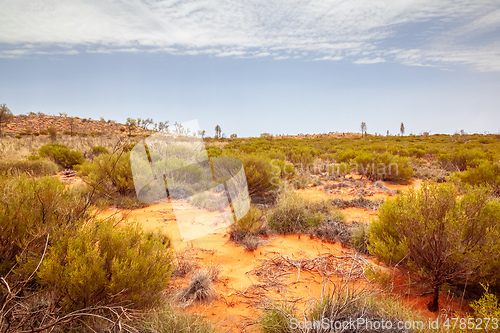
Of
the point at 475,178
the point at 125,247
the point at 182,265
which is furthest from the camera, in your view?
the point at 475,178

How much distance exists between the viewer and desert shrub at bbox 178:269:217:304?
3419 mm

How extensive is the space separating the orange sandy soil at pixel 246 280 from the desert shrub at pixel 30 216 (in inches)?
24.1

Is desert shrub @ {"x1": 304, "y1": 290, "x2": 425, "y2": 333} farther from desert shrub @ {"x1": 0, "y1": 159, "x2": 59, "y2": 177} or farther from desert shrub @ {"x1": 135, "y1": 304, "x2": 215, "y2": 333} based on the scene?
desert shrub @ {"x1": 0, "y1": 159, "x2": 59, "y2": 177}

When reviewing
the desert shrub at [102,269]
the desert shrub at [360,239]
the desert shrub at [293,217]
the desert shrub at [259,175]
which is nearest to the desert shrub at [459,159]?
the desert shrub at [259,175]

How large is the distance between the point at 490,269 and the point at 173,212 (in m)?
6.48

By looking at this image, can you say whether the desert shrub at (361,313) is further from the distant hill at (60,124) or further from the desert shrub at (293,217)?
the distant hill at (60,124)

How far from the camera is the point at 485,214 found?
329 centimetres

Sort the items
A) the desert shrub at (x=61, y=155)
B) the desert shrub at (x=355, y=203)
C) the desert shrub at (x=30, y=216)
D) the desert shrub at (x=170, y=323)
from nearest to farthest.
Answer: the desert shrub at (x=170, y=323), the desert shrub at (x=30, y=216), the desert shrub at (x=355, y=203), the desert shrub at (x=61, y=155)

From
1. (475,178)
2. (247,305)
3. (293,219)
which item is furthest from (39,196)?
(475,178)

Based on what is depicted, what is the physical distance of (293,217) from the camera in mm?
6121

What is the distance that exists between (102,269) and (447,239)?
354cm

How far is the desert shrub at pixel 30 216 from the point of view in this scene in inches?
110

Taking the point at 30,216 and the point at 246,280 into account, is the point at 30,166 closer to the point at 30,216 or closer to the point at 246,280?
the point at 30,216

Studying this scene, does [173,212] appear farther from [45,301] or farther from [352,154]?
[352,154]
